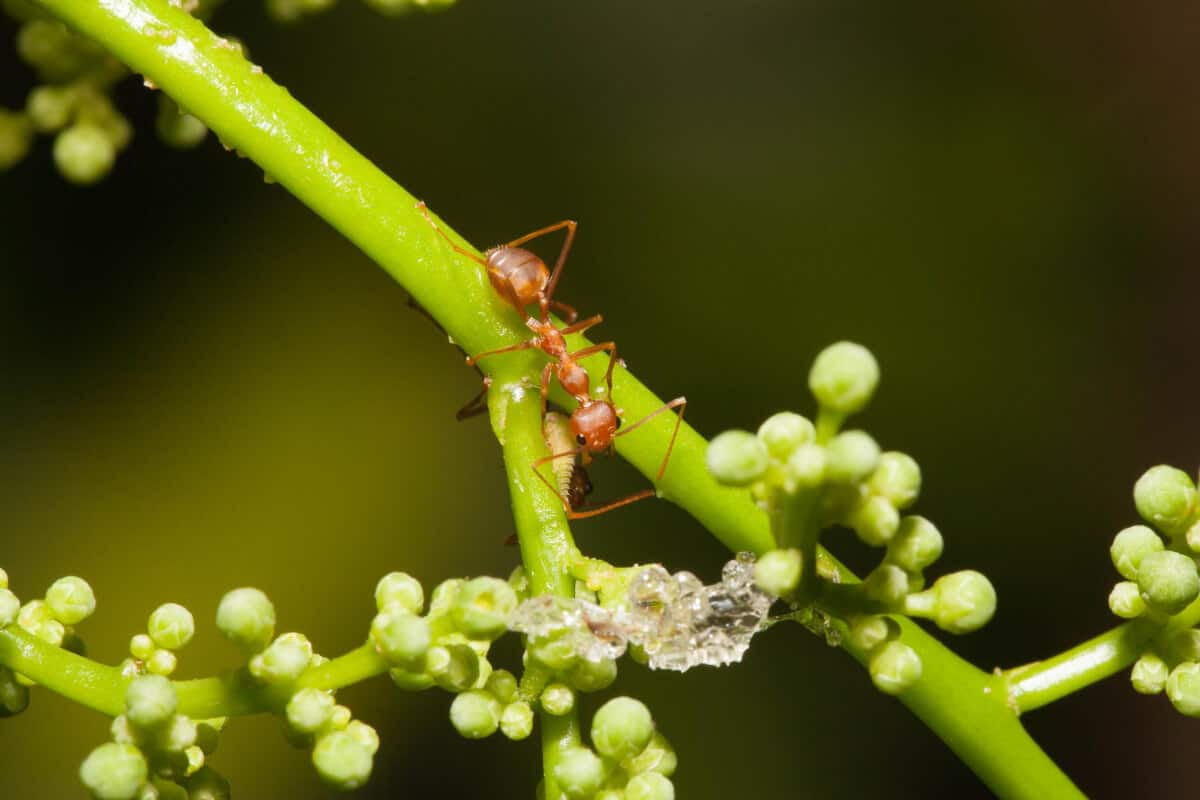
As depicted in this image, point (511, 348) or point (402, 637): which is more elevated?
point (511, 348)

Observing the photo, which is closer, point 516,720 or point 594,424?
point 516,720

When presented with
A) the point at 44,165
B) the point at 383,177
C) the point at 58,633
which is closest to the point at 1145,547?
the point at 383,177

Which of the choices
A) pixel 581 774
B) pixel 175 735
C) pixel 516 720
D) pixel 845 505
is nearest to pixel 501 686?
pixel 516 720

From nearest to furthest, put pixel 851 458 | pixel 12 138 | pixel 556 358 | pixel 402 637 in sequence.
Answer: pixel 851 458 → pixel 402 637 → pixel 556 358 → pixel 12 138

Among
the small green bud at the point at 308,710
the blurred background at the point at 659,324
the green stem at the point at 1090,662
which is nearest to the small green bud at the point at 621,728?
the small green bud at the point at 308,710

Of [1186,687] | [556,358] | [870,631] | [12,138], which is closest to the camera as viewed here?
[870,631]

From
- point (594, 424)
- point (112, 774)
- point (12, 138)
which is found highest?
point (12, 138)

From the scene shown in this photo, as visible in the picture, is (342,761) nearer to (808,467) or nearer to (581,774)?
(581,774)
